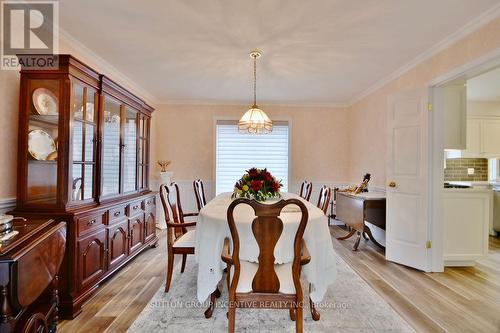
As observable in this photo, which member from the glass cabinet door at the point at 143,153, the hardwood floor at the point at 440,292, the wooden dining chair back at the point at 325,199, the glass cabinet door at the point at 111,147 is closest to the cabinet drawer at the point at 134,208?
the glass cabinet door at the point at 111,147

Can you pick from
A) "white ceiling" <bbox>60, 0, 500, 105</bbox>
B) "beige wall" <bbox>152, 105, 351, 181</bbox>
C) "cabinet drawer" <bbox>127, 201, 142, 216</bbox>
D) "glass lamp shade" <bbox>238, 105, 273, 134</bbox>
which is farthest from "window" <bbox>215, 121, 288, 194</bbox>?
"cabinet drawer" <bbox>127, 201, 142, 216</bbox>

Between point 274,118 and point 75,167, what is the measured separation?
373 cm

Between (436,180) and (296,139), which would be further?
(296,139)

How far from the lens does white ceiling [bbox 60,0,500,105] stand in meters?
2.05

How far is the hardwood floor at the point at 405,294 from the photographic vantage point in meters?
1.90

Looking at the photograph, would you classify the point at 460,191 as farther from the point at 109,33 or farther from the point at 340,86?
the point at 109,33

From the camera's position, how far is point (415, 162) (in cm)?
291

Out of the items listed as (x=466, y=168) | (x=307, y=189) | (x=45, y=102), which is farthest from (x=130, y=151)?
(x=466, y=168)

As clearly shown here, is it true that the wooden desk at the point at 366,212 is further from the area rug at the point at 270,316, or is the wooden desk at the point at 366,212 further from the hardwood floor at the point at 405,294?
the area rug at the point at 270,316

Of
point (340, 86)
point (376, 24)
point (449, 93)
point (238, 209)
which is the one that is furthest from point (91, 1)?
point (449, 93)

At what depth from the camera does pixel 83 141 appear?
2.22 m

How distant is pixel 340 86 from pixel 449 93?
150 centimetres

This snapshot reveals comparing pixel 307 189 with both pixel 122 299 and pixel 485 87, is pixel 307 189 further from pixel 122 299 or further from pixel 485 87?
pixel 485 87

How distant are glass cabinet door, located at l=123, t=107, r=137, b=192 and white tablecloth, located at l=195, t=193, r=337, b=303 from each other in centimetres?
156
